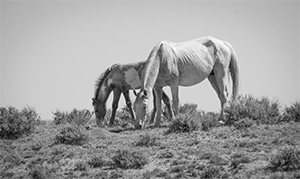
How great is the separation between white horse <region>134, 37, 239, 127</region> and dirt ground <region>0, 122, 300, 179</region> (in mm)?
1890

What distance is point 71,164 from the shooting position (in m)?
13.0

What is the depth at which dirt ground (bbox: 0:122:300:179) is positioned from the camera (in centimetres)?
1157

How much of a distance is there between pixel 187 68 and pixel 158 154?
5.99 metres

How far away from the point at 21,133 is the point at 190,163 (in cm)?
759

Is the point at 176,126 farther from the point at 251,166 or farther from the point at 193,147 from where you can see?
the point at 251,166

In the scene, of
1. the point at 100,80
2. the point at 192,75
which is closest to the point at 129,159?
the point at 192,75

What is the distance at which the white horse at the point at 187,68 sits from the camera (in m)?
16.9

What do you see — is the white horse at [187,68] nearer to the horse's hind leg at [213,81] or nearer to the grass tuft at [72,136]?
the horse's hind leg at [213,81]

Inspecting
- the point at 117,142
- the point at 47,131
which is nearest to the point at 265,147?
the point at 117,142

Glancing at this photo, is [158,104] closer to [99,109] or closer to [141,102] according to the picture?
[141,102]

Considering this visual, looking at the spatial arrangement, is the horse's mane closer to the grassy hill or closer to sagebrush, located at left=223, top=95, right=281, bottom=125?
the grassy hill

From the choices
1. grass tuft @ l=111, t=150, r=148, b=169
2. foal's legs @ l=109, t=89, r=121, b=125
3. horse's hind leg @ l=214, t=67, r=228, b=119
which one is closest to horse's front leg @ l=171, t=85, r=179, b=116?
horse's hind leg @ l=214, t=67, r=228, b=119

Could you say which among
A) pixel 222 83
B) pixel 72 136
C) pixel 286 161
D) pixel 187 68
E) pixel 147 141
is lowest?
pixel 286 161

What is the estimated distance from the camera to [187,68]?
60.3 ft
